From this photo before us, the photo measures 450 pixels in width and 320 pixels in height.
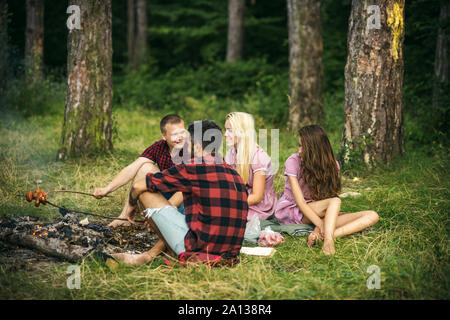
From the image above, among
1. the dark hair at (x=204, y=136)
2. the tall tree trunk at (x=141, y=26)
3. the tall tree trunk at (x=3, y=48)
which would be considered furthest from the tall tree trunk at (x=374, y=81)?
the tall tree trunk at (x=141, y=26)

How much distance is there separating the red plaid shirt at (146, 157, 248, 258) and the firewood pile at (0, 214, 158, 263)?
709mm

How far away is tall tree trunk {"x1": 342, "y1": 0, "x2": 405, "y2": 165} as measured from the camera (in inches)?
223

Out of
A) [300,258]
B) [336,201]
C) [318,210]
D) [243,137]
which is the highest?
[243,137]

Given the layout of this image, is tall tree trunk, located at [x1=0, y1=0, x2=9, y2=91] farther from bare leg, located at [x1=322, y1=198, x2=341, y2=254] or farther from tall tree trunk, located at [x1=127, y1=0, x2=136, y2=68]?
bare leg, located at [x1=322, y1=198, x2=341, y2=254]

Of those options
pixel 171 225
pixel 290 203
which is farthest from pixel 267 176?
pixel 171 225

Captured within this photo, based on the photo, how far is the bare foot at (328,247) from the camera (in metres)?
3.62

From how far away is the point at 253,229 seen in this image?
13.5 feet

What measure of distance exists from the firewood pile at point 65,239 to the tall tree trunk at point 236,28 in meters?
12.1

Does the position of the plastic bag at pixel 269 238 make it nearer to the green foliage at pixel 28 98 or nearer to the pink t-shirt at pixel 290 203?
the pink t-shirt at pixel 290 203

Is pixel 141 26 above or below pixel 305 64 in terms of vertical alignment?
above

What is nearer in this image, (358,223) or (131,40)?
(358,223)

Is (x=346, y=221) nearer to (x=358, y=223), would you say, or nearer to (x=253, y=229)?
(x=358, y=223)

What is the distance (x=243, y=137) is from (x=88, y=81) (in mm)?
3028

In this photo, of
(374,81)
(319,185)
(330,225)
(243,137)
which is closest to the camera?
(330,225)
